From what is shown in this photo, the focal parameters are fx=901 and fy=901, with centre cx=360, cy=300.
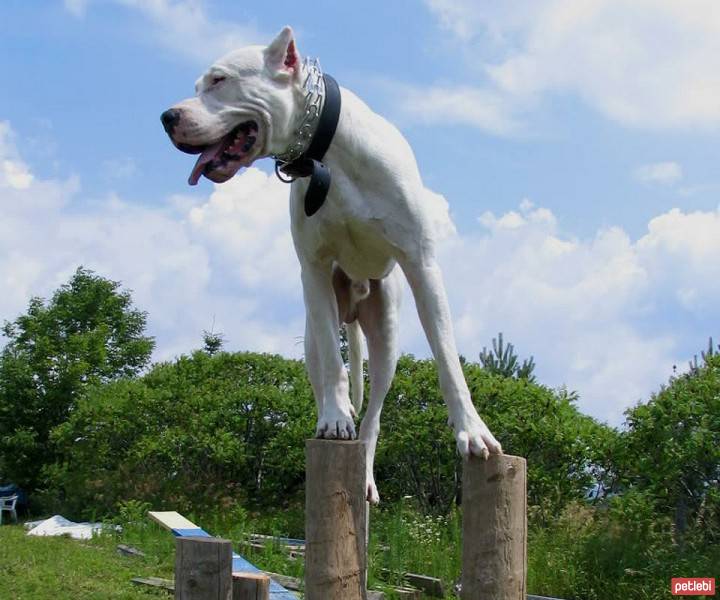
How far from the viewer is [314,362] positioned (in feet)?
12.8

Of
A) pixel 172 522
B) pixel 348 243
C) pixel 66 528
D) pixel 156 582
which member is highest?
pixel 348 243

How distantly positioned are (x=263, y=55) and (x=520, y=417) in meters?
5.40

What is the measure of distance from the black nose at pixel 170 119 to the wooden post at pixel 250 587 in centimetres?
171

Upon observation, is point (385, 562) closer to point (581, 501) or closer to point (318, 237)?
point (581, 501)

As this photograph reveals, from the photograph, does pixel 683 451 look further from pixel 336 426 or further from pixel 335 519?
pixel 335 519

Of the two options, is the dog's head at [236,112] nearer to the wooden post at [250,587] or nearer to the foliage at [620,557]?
the wooden post at [250,587]

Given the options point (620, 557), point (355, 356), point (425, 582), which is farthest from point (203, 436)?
point (355, 356)

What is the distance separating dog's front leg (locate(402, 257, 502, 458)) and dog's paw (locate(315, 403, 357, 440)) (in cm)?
37

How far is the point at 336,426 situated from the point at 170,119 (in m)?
1.23

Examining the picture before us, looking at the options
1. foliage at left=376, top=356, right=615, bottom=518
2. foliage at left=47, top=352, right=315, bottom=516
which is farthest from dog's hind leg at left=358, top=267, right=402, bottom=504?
foliage at left=47, top=352, right=315, bottom=516

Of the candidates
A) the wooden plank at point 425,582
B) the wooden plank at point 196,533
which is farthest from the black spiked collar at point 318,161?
the wooden plank at point 425,582

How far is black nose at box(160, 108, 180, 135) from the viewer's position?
3047mm

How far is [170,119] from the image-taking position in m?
3.05

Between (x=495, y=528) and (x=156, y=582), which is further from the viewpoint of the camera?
(x=156, y=582)
